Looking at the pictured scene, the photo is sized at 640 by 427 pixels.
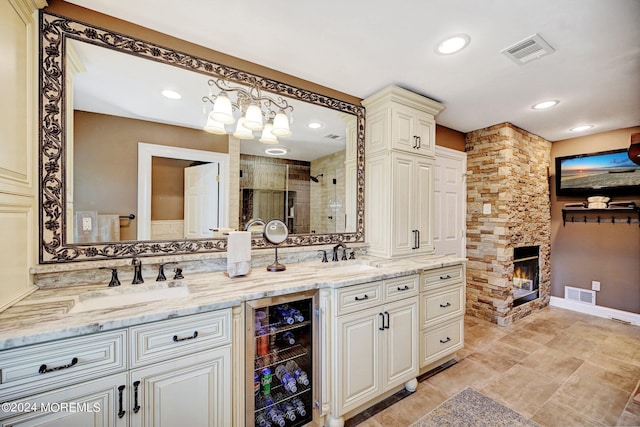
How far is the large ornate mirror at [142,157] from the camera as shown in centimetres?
143

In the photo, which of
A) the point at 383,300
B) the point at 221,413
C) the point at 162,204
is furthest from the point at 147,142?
the point at 383,300

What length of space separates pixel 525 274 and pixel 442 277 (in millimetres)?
2407

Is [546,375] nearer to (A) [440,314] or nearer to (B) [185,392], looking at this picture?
(A) [440,314]

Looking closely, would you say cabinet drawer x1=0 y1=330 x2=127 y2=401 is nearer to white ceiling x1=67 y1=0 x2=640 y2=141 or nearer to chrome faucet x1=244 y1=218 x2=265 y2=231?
chrome faucet x1=244 y1=218 x2=265 y2=231

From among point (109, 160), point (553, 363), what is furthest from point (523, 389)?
point (109, 160)

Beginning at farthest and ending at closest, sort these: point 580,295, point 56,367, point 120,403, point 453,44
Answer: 1. point 580,295
2. point 453,44
3. point 120,403
4. point 56,367

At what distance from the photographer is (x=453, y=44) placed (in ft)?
5.83

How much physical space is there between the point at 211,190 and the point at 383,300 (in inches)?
57.2

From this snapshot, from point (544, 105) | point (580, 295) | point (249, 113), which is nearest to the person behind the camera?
point (249, 113)


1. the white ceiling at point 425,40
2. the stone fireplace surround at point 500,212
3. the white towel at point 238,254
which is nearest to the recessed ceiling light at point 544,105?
the white ceiling at point 425,40

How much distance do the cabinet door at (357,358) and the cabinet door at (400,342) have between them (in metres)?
0.09

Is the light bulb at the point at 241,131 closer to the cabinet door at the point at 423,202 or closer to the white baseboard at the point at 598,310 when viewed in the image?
the cabinet door at the point at 423,202

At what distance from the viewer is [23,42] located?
1.27 m

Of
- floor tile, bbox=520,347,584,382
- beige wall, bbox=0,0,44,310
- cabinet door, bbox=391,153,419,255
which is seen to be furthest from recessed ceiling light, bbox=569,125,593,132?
beige wall, bbox=0,0,44,310
